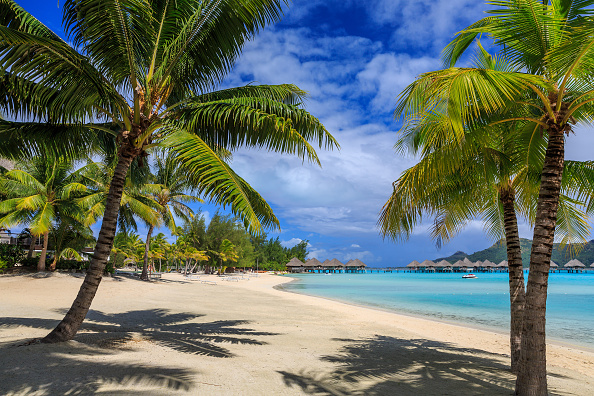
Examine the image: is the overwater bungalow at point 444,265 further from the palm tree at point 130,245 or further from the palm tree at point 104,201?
the palm tree at point 104,201

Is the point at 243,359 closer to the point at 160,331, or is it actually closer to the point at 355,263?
the point at 160,331

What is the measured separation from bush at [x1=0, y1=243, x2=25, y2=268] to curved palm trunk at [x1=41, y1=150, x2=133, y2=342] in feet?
55.6

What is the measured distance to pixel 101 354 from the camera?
542 centimetres

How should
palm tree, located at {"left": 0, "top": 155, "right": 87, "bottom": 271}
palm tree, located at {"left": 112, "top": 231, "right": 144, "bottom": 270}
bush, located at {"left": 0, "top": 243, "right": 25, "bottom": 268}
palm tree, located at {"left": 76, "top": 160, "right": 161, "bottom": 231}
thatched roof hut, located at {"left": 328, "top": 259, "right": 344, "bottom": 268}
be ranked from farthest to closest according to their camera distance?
1. thatched roof hut, located at {"left": 328, "top": 259, "right": 344, "bottom": 268}
2. palm tree, located at {"left": 112, "top": 231, "right": 144, "bottom": 270}
3. palm tree, located at {"left": 76, "top": 160, "right": 161, "bottom": 231}
4. bush, located at {"left": 0, "top": 243, "right": 25, "bottom": 268}
5. palm tree, located at {"left": 0, "top": 155, "right": 87, "bottom": 271}

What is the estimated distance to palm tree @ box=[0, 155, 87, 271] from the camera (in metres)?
16.9

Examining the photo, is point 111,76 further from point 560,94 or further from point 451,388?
point 451,388

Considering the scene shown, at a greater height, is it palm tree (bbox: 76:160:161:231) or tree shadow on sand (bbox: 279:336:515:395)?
palm tree (bbox: 76:160:161:231)

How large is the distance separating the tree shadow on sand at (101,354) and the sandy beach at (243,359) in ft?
0.05

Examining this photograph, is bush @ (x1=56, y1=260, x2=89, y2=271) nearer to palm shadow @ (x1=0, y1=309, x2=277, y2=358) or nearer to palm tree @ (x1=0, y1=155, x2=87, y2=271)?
palm tree @ (x1=0, y1=155, x2=87, y2=271)

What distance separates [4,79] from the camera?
20.0 feet

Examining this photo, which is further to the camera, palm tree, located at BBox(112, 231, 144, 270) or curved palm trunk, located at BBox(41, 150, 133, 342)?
palm tree, located at BBox(112, 231, 144, 270)

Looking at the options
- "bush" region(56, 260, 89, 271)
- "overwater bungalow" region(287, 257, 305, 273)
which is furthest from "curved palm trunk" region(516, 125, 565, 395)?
"overwater bungalow" region(287, 257, 305, 273)

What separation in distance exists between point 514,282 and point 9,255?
82.0 ft

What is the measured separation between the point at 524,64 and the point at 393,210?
9.84 ft
